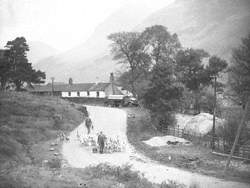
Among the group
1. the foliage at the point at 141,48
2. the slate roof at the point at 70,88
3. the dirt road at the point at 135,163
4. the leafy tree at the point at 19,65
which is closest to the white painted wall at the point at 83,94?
the slate roof at the point at 70,88

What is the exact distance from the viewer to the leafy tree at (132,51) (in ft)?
183

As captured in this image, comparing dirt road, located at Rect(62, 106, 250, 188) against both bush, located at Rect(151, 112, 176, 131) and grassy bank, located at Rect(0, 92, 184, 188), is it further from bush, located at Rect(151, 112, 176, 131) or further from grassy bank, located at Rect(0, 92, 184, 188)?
bush, located at Rect(151, 112, 176, 131)

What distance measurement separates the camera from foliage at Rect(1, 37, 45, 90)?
55656 mm

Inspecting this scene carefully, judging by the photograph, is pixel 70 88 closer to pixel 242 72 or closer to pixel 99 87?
pixel 99 87

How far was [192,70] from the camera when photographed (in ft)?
201

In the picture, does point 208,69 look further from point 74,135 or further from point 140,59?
point 74,135

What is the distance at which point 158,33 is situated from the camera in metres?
54.5

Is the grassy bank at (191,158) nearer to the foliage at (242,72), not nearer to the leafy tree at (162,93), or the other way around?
the leafy tree at (162,93)

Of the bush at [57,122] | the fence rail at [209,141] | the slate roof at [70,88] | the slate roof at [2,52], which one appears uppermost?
the slate roof at [2,52]

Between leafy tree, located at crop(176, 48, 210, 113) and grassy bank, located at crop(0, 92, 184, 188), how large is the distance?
26.2 m

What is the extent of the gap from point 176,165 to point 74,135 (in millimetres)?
14857

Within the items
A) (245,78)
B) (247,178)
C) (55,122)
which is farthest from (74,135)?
(245,78)

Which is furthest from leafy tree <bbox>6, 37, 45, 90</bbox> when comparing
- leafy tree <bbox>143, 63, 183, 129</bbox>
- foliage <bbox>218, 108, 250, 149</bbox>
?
foliage <bbox>218, 108, 250, 149</bbox>

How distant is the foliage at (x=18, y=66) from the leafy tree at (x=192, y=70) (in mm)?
30165
